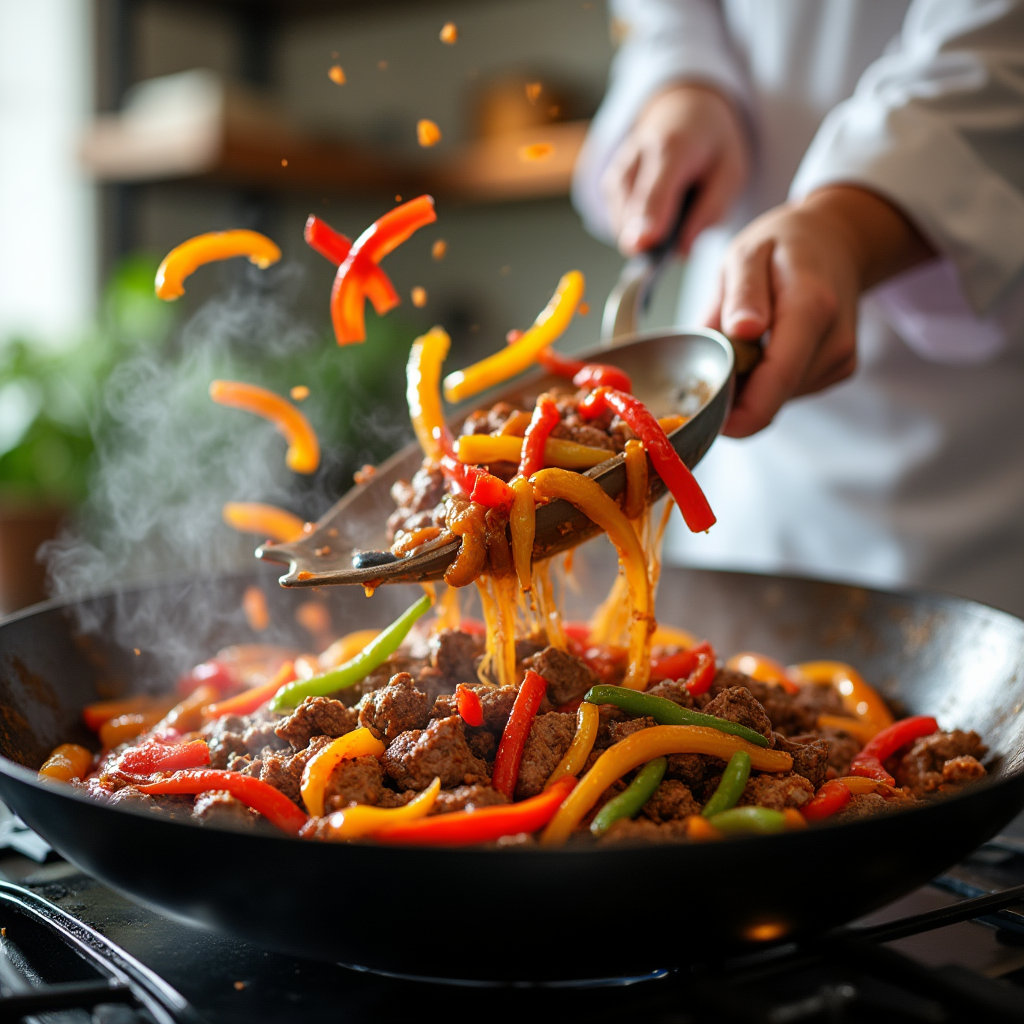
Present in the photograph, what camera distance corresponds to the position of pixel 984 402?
6.43ft

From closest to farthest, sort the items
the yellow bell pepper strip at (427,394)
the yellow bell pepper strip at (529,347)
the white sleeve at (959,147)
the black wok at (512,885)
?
the black wok at (512,885)
the yellow bell pepper strip at (427,394)
the yellow bell pepper strip at (529,347)
the white sleeve at (959,147)

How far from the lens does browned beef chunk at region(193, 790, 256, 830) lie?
0.96m

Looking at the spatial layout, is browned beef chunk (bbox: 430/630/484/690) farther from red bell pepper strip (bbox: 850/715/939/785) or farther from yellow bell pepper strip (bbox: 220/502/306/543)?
red bell pepper strip (bbox: 850/715/939/785)

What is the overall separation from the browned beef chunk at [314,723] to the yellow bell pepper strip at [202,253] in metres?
0.53

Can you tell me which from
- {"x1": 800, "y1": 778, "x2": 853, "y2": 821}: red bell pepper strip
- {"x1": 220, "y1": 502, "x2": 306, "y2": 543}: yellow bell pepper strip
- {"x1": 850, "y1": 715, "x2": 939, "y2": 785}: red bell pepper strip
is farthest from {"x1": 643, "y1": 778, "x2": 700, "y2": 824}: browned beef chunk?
{"x1": 220, "y1": 502, "x2": 306, "y2": 543}: yellow bell pepper strip

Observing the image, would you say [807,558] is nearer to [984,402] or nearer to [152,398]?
[984,402]

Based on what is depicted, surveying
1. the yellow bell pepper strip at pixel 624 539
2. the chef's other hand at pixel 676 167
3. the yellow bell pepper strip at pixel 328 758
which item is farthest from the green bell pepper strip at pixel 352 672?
the chef's other hand at pixel 676 167

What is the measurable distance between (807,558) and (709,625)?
56 cm

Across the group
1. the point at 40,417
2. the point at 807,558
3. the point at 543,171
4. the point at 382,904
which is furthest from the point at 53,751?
the point at 543,171

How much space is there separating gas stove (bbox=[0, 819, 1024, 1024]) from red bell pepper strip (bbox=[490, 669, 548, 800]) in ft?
0.67

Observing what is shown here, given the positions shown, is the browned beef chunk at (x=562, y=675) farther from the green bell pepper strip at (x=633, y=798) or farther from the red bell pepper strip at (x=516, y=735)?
the green bell pepper strip at (x=633, y=798)

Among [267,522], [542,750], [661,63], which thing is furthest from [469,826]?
[661,63]

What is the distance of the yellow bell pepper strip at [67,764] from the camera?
45.7 inches

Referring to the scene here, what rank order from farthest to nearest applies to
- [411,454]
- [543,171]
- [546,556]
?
[543,171], [411,454], [546,556]
